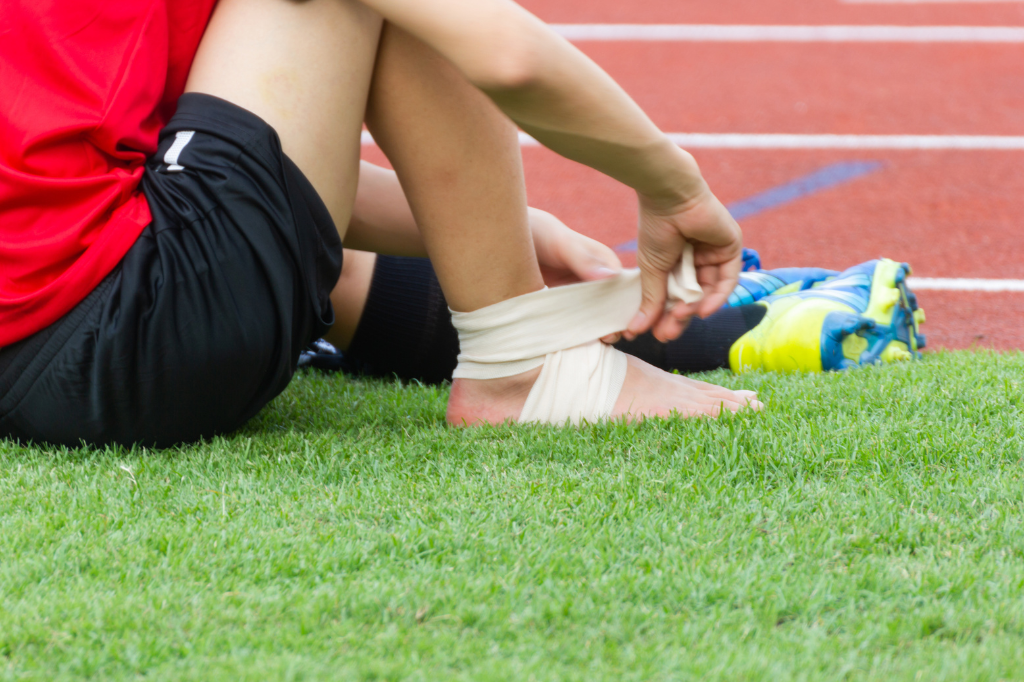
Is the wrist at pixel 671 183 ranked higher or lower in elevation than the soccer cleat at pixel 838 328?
higher

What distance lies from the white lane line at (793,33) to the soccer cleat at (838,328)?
447 centimetres

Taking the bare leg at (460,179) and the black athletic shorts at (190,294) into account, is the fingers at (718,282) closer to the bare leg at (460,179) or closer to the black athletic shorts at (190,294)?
the bare leg at (460,179)

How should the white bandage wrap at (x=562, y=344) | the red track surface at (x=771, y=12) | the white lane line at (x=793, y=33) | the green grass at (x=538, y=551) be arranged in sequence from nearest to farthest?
the green grass at (x=538, y=551) < the white bandage wrap at (x=562, y=344) < the white lane line at (x=793, y=33) < the red track surface at (x=771, y=12)

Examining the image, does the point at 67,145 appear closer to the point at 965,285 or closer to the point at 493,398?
the point at 493,398

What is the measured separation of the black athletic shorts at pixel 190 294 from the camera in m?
1.39

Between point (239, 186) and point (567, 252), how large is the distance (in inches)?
24.7

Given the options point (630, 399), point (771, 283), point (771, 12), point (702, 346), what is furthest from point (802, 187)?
point (771, 12)

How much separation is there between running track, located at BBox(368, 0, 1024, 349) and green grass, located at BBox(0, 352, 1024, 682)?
1.05 m

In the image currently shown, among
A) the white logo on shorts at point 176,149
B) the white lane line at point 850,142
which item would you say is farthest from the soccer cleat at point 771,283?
the white lane line at point 850,142

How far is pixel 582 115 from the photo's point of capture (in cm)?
126

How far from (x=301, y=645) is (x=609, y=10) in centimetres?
662

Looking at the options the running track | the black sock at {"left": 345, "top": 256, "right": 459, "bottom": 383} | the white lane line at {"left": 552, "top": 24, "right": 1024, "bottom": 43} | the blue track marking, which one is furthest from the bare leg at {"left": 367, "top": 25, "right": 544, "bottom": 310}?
the white lane line at {"left": 552, "top": 24, "right": 1024, "bottom": 43}

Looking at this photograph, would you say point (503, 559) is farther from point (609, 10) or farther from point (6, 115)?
point (609, 10)

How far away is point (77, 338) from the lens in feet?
4.57
